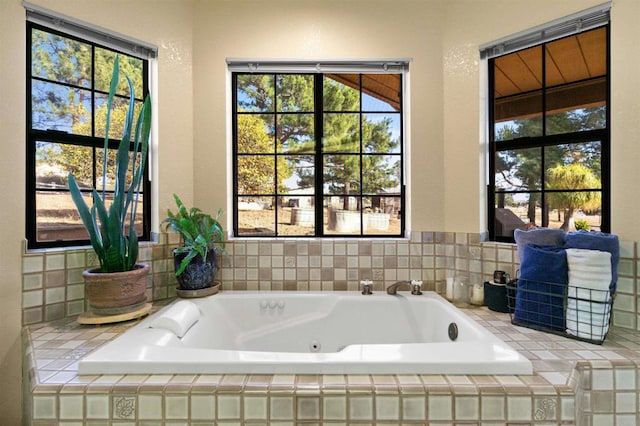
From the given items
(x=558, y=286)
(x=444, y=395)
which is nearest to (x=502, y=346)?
(x=444, y=395)

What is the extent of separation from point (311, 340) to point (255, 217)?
35.1 inches

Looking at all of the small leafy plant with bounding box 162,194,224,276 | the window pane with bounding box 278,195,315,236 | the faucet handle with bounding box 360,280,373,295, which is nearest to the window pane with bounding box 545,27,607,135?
the faucet handle with bounding box 360,280,373,295

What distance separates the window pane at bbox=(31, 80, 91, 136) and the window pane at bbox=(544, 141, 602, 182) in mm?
2591

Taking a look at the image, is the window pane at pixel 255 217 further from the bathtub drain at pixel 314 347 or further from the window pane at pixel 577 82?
the window pane at pixel 577 82

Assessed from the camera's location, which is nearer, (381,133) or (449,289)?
(449,289)

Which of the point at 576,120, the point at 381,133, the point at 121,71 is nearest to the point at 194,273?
the point at 121,71

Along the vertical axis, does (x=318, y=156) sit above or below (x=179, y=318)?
above

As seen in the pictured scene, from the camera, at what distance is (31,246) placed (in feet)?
5.22

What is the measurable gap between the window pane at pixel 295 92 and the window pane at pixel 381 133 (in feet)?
1.36

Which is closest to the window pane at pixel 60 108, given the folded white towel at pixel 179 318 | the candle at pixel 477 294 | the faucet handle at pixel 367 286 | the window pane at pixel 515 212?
the folded white towel at pixel 179 318

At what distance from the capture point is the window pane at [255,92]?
2.23 metres

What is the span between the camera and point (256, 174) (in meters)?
2.24

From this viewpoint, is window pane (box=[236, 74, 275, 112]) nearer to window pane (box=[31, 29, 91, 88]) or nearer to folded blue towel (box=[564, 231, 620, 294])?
window pane (box=[31, 29, 91, 88])

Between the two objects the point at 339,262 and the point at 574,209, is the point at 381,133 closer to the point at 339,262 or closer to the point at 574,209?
the point at 339,262
